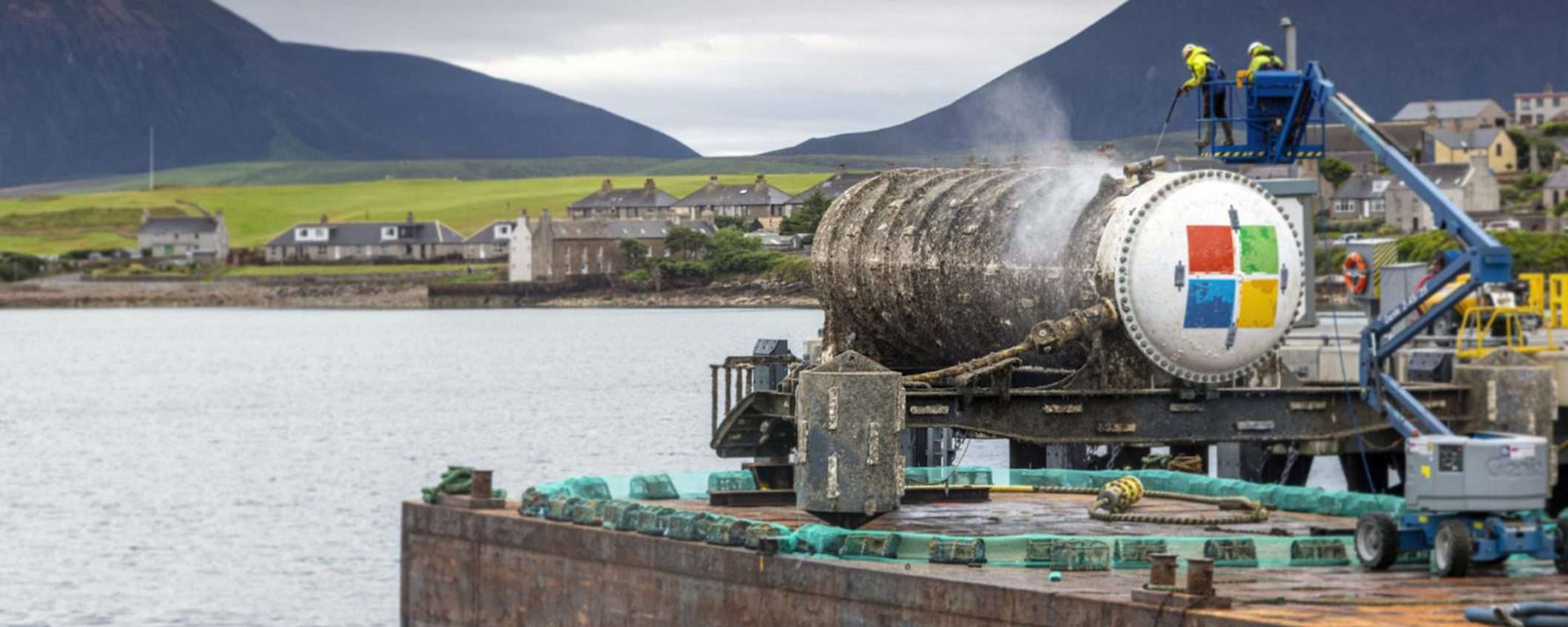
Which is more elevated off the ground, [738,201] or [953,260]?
[738,201]

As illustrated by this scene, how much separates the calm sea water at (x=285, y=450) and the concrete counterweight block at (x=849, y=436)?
61.3 ft

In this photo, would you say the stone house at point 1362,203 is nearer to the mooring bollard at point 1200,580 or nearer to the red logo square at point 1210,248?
the red logo square at point 1210,248

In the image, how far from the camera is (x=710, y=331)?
149 meters

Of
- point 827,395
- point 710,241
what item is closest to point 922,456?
point 827,395

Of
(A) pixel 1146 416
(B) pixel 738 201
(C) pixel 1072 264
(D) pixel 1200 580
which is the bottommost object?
(D) pixel 1200 580

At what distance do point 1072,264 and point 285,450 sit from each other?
56120mm

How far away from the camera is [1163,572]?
61.6 feet

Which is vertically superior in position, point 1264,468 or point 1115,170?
point 1115,170

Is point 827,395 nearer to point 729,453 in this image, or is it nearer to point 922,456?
point 729,453

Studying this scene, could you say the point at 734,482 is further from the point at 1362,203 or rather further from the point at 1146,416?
the point at 1362,203

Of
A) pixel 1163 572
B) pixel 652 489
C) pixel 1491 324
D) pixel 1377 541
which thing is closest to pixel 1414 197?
pixel 1491 324

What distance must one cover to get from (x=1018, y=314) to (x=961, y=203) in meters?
2.30

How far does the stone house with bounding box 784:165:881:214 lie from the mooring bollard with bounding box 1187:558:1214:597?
1668 cm

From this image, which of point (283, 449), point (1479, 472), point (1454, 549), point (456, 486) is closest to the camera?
point (1479, 472)
